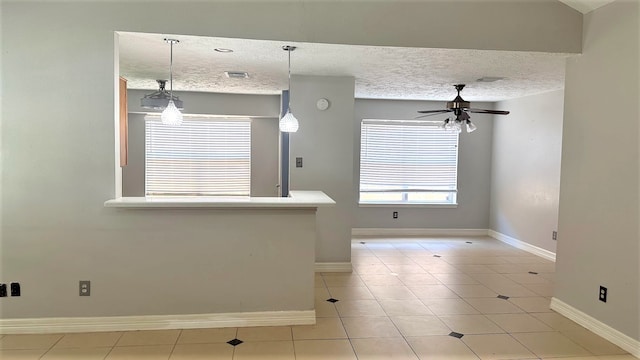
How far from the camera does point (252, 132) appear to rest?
6500mm

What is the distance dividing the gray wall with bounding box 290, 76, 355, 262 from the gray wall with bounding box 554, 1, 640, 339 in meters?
2.13

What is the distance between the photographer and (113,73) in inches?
121

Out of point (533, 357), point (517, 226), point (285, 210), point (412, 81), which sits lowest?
point (533, 357)

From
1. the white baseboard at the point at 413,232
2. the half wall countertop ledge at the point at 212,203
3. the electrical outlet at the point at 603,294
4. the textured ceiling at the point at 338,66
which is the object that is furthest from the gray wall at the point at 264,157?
the electrical outlet at the point at 603,294

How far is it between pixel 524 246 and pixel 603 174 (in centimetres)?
322

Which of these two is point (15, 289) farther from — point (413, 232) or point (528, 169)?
point (528, 169)

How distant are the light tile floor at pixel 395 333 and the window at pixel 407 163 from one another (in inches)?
94.9

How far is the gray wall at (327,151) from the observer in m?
4.75

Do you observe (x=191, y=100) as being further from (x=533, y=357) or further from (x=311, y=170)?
(x=533, y=357)

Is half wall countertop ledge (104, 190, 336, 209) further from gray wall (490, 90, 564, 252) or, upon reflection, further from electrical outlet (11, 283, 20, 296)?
gray wall (490, 90, 564, 252)

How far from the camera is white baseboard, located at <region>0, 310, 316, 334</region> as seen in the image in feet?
10.1

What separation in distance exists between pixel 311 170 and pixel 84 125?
7.81 ft

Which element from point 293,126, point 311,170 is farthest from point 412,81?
point 293,126

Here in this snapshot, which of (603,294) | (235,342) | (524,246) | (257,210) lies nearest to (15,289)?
(235,342)
